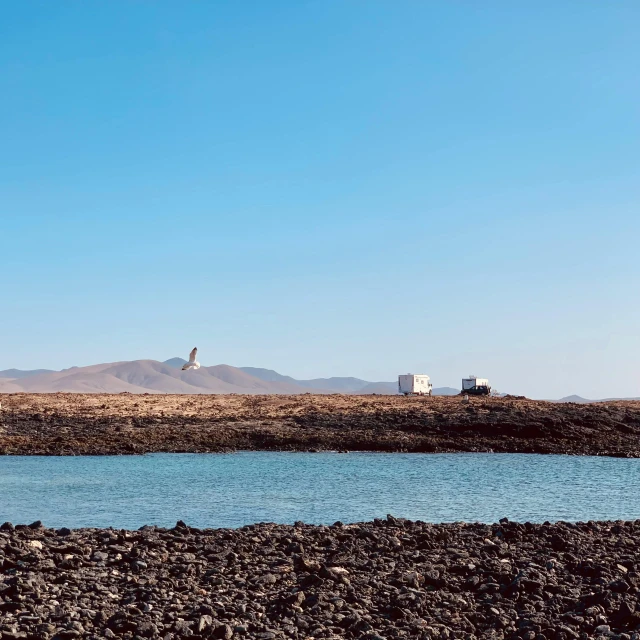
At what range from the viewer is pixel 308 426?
170 ft

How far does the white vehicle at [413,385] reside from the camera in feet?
289

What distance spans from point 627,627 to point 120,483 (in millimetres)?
22335

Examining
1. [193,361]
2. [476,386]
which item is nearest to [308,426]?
[193,361]

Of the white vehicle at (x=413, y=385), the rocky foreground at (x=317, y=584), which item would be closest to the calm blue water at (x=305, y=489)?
the rocky foreground at (x=317, y=584)

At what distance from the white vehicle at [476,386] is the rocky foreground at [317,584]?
205 ft

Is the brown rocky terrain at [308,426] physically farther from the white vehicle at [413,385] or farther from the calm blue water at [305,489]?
the white vehicle at [413,385]

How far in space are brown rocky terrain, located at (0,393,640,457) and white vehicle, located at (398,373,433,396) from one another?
84.3 ft

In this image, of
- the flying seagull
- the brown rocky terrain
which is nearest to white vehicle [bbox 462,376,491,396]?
the brown rocky terrain

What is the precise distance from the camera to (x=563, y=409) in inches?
2288

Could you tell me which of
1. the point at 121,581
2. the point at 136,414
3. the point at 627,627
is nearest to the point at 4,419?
the point at 136,414

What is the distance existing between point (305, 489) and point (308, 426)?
2306 centimetres

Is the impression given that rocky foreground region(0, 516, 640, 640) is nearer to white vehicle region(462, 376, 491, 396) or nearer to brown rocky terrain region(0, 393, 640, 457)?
brown rocky terrain region(0, 393, 640, 457)

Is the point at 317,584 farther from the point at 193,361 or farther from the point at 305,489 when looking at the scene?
the point at 193,361

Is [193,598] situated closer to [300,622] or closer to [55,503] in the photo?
[300,622]
